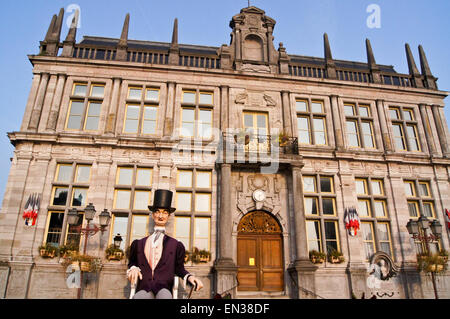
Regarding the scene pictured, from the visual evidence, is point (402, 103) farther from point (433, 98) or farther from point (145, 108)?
point (145, 108)

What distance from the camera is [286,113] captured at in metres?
15.5

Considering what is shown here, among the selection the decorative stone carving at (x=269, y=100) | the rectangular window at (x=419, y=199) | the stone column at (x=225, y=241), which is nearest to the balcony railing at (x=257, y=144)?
the stone column at (x=225, y=241)

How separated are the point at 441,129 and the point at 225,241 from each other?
13.2 meters

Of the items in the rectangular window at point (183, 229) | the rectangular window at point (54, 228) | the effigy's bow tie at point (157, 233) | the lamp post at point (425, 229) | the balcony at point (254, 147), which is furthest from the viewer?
the balcony at point (254, 147)

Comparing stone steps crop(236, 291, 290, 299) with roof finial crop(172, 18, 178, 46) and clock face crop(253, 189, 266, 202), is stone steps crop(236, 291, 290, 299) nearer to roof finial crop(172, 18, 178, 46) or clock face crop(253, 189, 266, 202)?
clock face crop(253, 189, 266, 202)

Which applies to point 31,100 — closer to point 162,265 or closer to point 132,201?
point 132,201

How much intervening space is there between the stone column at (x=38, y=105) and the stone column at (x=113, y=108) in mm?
3002

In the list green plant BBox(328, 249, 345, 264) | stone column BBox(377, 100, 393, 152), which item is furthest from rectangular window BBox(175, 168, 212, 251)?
stone column BBox(377, 100, 393, 152)

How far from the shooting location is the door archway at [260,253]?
1269 cm

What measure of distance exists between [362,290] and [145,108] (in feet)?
40.7

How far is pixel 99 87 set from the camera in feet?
49.9

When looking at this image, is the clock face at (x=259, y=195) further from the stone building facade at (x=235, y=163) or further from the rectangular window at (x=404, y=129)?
the rectangular window at (x=404, y=129)

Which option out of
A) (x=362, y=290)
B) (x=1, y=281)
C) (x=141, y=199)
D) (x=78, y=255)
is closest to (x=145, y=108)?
(x=141, y=199)

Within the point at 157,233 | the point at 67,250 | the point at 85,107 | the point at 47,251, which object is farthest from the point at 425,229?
the point at 85,107
